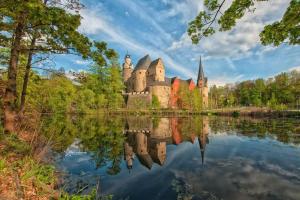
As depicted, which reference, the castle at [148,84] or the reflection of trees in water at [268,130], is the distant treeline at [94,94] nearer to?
the castle at [148,84]

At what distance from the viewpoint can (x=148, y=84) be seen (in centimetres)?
6406

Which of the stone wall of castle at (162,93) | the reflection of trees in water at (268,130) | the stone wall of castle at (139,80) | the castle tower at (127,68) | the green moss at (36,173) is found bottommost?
the green moss at (36,173)

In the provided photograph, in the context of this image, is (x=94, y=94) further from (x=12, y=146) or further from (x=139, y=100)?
(x=12, y=146)

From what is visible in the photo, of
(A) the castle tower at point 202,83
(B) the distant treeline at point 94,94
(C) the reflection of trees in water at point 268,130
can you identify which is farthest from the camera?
(A) the castle tower at point 202,83

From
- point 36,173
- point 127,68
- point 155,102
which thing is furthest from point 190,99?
point 36,173

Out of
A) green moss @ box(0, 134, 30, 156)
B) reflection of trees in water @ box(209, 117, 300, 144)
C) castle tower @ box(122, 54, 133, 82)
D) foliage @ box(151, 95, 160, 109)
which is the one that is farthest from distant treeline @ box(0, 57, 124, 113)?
green moss @ box(0, 134, 30, 156)

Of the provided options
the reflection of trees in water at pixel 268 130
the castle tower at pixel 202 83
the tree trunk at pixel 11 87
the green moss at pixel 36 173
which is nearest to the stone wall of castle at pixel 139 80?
the castle tower at pixel 202 83

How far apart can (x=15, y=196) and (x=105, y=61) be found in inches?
202

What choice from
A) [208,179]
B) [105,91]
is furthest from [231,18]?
[105,91]

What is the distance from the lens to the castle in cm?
5992

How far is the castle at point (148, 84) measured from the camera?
59916 mm

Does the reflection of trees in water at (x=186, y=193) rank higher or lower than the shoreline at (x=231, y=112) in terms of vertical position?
lower

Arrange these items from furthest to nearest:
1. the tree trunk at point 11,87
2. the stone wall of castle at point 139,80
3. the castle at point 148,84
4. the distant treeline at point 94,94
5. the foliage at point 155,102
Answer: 1. the stone wall of castle at point 139,80
2. the castle at point 148,84
3. the foliage at point 155,102
4. the distant treeline at point 94,94
5. the tree trunk at point 11,87

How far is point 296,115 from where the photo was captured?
35219 millimetres
